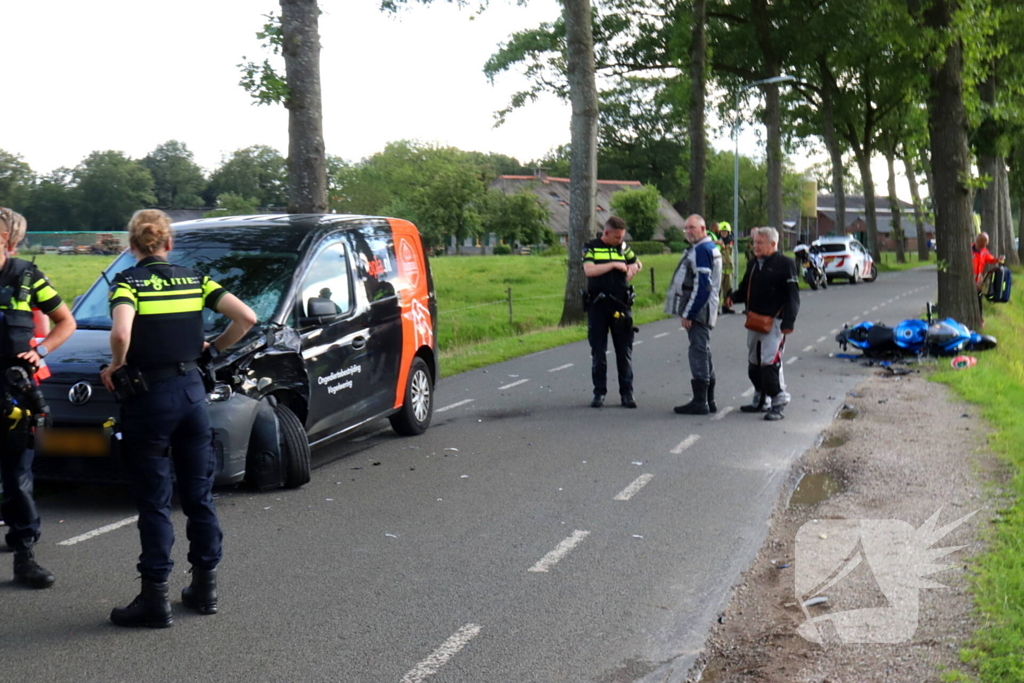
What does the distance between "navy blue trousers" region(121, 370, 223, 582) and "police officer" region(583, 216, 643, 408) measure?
638cm

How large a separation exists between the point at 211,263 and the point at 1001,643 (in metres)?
5.91

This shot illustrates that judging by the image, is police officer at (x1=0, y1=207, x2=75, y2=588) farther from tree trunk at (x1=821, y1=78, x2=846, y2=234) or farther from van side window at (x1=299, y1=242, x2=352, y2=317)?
tree trunk at (x1=821, y1=78, x2=846, y2=234)

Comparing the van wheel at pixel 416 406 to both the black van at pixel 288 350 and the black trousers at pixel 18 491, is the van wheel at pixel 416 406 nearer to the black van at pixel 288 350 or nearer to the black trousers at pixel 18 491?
the black van at pixel 288 350

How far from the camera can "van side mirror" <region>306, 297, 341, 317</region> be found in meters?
7.58

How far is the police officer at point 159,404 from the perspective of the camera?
4.74 metres

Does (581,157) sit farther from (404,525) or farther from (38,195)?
(38,195)

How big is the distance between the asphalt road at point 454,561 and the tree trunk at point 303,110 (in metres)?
3.90

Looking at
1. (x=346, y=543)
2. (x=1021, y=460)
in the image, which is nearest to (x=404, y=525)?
(x=346, y=543)

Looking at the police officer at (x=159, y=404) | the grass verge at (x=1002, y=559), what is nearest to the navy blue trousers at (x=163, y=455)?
the police officer at (x=159, y=404)

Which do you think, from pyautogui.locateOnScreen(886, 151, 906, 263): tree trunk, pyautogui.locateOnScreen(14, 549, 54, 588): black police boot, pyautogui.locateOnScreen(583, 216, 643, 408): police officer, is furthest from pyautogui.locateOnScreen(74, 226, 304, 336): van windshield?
pyautogui.locateOnScreen(886, 151, 906, 263): tree trunk

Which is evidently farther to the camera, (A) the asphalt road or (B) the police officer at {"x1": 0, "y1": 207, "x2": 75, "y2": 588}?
A: (B) the police officer at {"x1": 0, "y1": 207, "x2": 75, "y2": 588}

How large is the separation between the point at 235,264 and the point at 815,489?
176 inches

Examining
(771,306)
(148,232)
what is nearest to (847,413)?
(771,306)

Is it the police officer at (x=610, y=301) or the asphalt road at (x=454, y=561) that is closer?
the asphalt road at (x=454, y=561)
